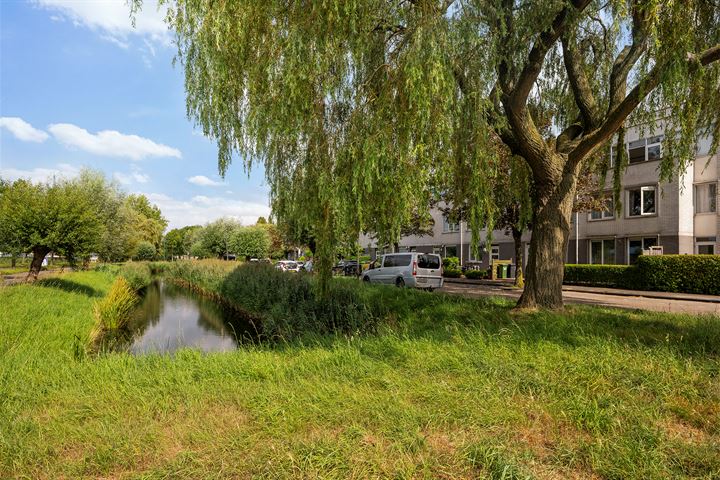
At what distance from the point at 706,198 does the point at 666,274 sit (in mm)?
5439

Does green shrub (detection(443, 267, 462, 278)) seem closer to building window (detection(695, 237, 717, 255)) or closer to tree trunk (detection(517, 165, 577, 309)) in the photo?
building window (detection(695, 237, 717, 255))

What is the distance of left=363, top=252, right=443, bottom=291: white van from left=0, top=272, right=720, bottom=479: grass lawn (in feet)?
39.1

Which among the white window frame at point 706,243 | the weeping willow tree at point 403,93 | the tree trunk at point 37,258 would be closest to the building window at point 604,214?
the white window frame at point 706,243

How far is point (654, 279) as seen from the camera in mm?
18172

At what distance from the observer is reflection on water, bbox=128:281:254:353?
464 inches

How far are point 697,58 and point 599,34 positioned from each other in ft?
12.4

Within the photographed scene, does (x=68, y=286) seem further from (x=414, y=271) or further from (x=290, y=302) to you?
(x=414, y=271)

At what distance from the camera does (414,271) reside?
18641mm

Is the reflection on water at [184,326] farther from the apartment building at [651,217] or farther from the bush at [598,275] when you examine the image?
the bush at [598,275]

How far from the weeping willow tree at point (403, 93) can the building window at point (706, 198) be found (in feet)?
48.3

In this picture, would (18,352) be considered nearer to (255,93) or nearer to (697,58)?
(255,93)

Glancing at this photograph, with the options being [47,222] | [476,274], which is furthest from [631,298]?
[47,222]

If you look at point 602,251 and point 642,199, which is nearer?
point 642,199

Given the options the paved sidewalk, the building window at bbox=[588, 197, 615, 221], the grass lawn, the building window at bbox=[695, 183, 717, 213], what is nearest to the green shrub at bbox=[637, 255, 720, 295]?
the paved sidewalk
